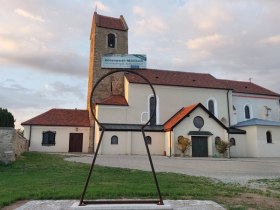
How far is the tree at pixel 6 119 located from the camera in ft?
57.9

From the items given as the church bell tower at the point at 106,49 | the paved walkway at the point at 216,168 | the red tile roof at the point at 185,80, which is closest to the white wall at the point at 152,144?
the church bell tower at the point at 106,49

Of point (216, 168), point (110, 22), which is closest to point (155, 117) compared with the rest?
point (110, 22)

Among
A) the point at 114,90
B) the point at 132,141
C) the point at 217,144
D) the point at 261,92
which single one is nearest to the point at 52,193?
the point at 132,141

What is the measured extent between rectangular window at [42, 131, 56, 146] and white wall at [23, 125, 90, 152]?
338 millimetres

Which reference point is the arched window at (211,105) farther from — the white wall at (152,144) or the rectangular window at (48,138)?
the rectangular window at (48,138)

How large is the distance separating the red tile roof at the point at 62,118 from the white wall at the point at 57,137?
0.48m

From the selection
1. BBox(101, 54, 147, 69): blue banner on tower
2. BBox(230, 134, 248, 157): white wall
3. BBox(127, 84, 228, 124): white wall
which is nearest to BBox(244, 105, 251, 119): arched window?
BBox(127, 84, 228, 124): white wall

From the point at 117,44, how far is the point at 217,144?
59.6 feet

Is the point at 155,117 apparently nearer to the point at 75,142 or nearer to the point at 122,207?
the point at 75,142

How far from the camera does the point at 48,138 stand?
108 ft

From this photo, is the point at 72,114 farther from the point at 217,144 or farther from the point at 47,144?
the point at 217,144

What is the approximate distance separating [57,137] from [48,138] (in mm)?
1008

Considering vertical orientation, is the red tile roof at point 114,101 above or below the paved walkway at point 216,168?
above

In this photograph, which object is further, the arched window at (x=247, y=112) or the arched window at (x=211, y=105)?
the arched window at (x=247, y=112)
